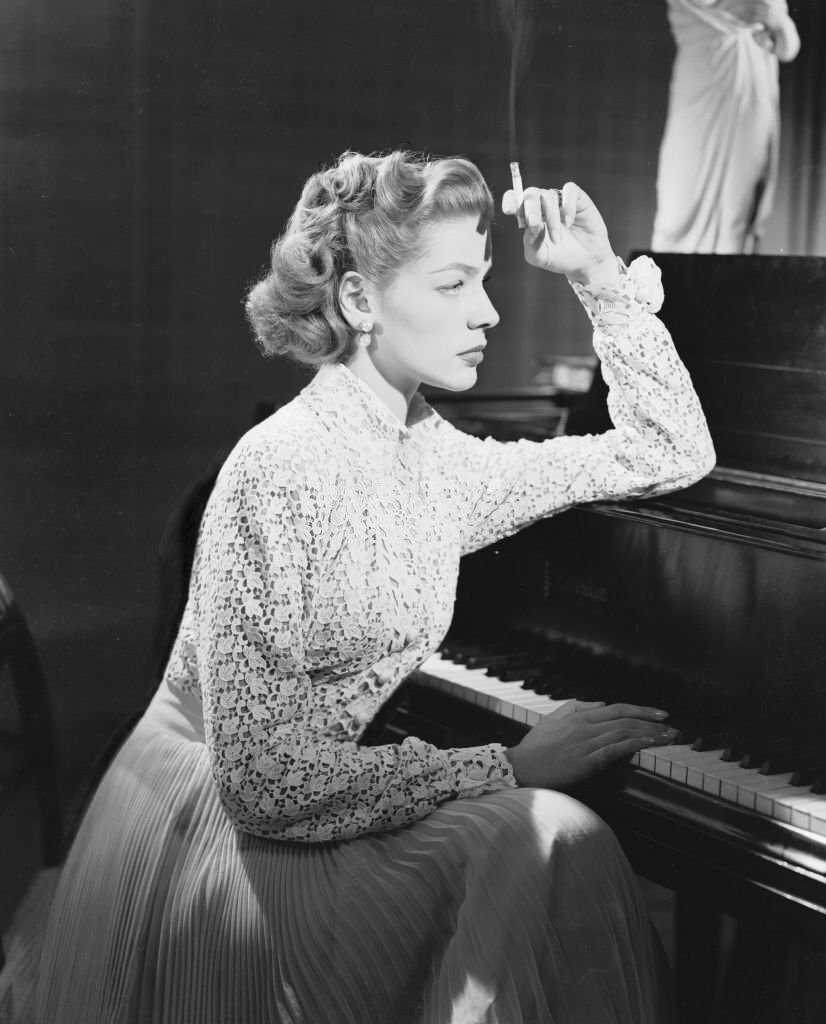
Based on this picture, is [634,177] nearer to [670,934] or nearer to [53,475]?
[53,475]

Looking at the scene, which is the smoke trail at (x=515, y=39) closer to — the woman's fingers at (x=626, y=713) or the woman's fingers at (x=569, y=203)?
the woman's fingers at (x=569, y=203)

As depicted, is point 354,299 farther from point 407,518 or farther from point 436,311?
point 407,518

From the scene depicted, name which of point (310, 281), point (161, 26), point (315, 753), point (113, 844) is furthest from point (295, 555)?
point (161, 26)

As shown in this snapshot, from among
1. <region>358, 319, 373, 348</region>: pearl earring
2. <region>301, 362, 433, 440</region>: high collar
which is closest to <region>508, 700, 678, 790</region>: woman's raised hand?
<region>301, 362, 433, 440</region>: high collar

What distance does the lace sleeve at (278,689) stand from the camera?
1.61m

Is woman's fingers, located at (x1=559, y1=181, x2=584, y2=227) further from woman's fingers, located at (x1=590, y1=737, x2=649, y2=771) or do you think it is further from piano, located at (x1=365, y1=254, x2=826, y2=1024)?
woman's fingers, located at (x1=590, y1=737, x2=649, y2=771)

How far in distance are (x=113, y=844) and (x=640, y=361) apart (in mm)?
965

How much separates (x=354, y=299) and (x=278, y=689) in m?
0.50

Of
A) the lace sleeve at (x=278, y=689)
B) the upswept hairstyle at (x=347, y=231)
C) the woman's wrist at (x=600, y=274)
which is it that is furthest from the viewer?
the woman's wrist at (x=600, y=274)

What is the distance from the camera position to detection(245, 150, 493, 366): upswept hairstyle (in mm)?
1724

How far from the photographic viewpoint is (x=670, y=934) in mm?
1856

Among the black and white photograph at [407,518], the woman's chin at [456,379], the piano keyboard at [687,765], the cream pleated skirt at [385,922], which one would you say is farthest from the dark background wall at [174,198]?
the piano keyboard at [687,765]

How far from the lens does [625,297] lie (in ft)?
6.10

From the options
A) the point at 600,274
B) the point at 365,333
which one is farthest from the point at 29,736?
the point at 600,274
